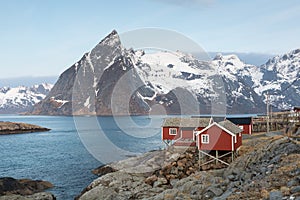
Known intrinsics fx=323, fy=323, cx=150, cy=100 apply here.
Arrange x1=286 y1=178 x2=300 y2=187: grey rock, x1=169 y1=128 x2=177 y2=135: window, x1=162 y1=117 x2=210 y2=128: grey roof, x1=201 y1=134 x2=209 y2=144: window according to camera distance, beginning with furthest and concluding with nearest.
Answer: x1=169 y1=128 x2=177 y2=135: window → x1=162 y1=117 x2=210 y2=128: grey roof → x1=201 y1=134 x2=209 y2=144: window → x1=286 y1=178 x2=300 y2=187: grey rock

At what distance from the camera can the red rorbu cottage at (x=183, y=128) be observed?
55.1 meters

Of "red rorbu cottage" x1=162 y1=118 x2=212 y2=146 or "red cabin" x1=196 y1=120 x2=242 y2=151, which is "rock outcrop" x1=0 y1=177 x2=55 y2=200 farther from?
"red rorbu cottage" x1=162 y1=118 x2=212 y2=146

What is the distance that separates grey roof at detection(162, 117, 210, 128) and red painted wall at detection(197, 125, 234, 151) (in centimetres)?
1053

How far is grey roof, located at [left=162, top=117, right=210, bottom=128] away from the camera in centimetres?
5575

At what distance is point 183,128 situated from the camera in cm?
5709

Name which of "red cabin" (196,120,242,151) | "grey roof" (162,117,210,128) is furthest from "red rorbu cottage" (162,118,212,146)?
"red cabin" (196,120,242,151)

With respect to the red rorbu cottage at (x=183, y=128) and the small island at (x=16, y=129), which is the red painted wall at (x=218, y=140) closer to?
the red rorbu cottage at (x=183, y=128)

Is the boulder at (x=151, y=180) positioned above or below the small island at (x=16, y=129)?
above

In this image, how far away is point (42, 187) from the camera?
46.4m

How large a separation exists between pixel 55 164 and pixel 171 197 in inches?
1752

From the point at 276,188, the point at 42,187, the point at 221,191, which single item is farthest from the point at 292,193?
the point at 42,187

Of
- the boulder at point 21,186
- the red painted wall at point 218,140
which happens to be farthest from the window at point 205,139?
the boulder at point 21,186

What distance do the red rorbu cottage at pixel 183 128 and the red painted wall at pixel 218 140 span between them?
815 cm

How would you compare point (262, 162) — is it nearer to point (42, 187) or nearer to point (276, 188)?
point (276, 188)
